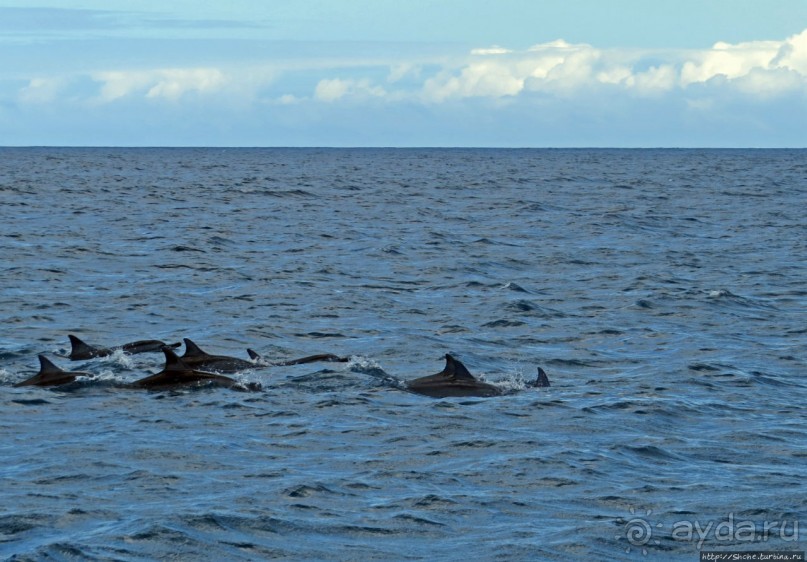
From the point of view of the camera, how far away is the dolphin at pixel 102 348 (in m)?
20.5

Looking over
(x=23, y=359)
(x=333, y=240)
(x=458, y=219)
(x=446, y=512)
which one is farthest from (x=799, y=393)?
(x=458, y=219)

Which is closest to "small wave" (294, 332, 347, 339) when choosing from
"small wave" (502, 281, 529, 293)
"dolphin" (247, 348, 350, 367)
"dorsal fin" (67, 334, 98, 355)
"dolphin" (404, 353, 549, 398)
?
"dolphin" (247, 348, 350, 367)

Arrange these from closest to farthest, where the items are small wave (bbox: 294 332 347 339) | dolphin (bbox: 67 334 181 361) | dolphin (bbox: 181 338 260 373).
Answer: dolphin (bbox: 181 338 260 373)
dolphin (bbox: 67 334 181 361)
small wave (bbox: 294 332 347 339)

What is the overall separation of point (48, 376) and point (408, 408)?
516 cm

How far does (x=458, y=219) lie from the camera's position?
2170 inches

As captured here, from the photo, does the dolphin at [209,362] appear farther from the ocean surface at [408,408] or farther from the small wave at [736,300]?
the small wave at [736,300]

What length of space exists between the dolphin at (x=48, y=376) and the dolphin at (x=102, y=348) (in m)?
2.18

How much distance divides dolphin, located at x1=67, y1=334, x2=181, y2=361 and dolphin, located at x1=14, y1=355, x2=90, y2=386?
7.15ft

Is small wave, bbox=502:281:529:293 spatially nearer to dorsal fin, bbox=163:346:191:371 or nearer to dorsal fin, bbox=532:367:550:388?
dorsal fin, bbox=532:367:550:388

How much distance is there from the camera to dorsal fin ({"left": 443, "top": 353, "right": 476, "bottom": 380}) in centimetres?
1805

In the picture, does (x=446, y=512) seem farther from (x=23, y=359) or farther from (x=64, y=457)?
(x=23, y=359)

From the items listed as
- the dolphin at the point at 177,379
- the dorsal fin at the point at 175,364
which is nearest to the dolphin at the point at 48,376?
the dolphin at the point at 177,379

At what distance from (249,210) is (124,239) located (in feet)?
58.4

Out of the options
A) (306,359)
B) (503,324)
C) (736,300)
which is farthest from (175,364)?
(736,300)
